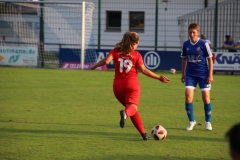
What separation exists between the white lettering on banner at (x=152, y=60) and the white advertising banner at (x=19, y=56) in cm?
534

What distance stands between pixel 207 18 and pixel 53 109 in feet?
57.0

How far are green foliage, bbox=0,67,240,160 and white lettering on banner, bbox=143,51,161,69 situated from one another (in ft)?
17.9

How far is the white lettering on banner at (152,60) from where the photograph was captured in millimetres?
Answer: 22391

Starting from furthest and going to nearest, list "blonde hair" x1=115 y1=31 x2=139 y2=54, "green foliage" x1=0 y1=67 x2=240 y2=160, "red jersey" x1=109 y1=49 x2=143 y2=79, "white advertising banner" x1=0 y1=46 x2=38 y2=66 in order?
"white advertising banner" x1=0 y1=46 x2=38 y2=66
"red jersey" x1=109 y1=49 x2=143 y2=79
"blonde hair" x1=115 y1=31 x2=139 y2=54
"green foliage" x1=0 y1=67 x2=240 y2=160

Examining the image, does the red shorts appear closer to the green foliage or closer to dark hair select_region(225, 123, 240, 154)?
the green foliage

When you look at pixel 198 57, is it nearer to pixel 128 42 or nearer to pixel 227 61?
pixel 128 42

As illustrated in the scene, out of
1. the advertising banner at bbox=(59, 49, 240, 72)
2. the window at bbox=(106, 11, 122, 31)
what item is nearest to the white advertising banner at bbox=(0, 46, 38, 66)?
the advertising banner at bbox=(59, 49, 240, 72)

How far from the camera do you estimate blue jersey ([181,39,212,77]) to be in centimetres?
855

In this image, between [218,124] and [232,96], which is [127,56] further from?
[232,96]

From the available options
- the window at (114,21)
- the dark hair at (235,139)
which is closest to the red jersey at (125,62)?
the dark hair at (235,139)

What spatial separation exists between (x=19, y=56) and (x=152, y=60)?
21.0 feet

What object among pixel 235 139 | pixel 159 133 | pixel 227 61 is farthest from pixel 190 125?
pixel 227 61

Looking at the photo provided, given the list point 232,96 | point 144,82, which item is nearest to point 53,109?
point 232,96

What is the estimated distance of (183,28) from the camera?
27531 millimetres
